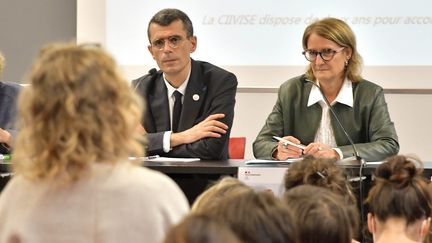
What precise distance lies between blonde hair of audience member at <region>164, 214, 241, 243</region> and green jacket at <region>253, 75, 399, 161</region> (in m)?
2.45

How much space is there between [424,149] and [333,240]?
3441 mm

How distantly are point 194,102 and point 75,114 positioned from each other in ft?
7.74

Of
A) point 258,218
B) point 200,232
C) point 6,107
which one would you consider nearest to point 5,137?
point 6,107

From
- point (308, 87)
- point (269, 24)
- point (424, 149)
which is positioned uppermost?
point (269, 24)

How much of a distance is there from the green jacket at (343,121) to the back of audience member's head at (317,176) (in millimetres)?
1144

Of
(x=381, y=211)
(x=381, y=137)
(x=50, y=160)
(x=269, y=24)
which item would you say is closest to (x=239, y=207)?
(x=50, y=160)

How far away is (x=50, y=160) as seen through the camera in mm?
1542

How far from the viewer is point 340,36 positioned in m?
3.83

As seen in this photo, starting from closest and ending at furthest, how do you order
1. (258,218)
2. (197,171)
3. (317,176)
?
1. (258,218)
2. (317,176)
3. (197,171)

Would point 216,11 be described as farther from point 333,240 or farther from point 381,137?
point 333,240

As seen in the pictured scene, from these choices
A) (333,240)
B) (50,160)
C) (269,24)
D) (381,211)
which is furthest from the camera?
(269,24)

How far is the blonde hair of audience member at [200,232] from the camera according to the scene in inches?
45.8

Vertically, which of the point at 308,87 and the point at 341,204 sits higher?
the point at 308,87

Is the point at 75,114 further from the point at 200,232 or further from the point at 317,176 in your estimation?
the point at 317,176
